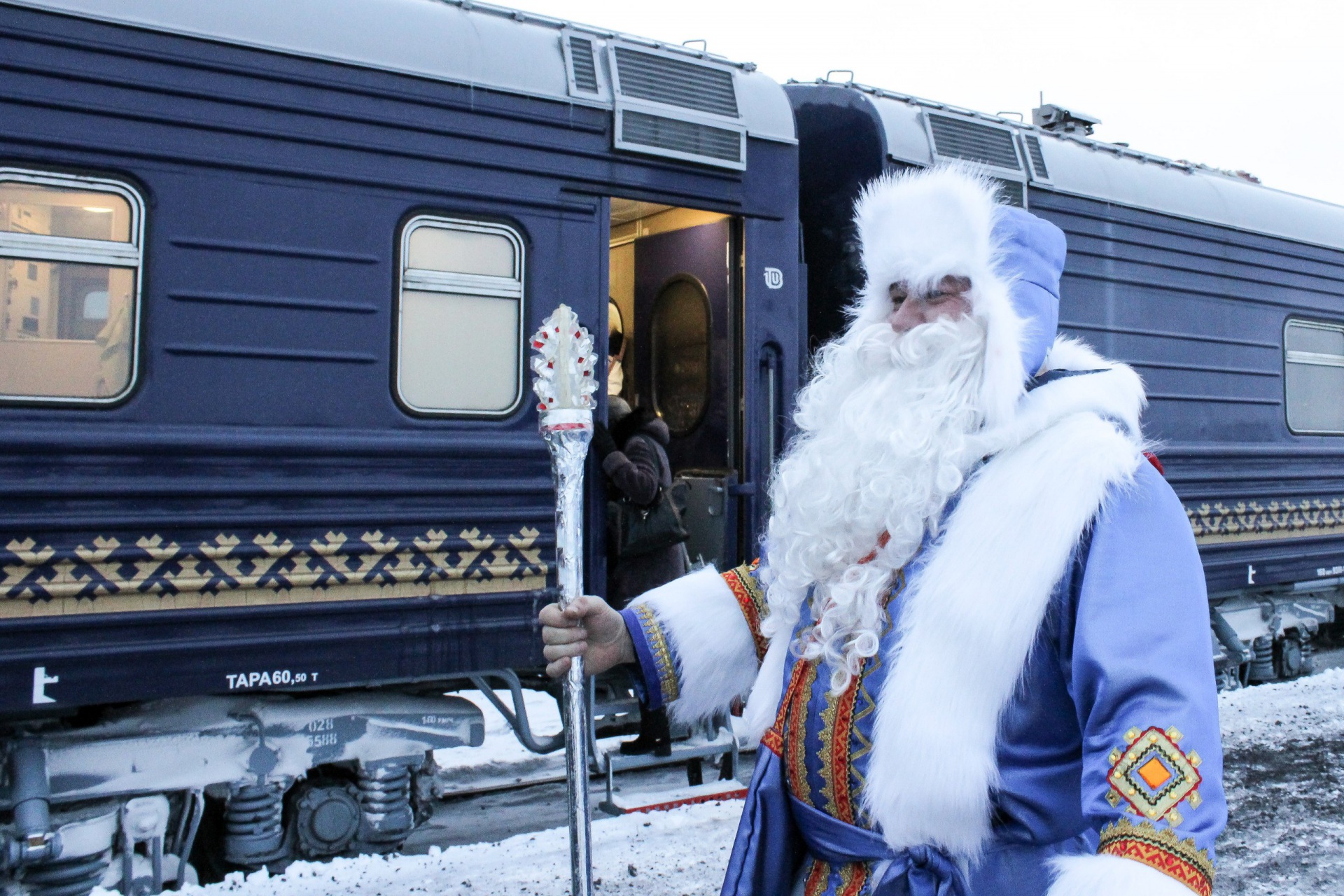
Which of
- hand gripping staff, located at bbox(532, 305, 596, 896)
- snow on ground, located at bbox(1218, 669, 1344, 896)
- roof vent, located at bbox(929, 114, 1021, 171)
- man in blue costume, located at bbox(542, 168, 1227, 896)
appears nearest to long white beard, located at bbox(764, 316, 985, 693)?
man in blue costume, located at bbox(542, 168, 1227, 896)

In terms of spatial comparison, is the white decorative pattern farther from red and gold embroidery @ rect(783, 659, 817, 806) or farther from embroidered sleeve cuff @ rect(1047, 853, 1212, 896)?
embroidered sleeve cuff @ rect(1047, 853, 1212, 896)

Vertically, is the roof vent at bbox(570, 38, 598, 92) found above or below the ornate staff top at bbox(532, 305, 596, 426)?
above

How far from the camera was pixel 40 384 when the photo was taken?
10.6 ft

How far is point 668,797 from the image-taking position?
449 centimetres

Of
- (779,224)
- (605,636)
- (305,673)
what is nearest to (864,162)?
(779,224)

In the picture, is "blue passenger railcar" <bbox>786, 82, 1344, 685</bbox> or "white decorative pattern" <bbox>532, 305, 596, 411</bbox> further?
"blue passenger railcar" <bbox>786, 82, 1344, 685</bbox>

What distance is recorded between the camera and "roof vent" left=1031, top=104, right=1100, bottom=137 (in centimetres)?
654

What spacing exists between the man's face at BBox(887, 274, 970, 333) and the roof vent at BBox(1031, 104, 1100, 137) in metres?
5.34

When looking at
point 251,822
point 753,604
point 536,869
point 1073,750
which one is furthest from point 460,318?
point 1073,750

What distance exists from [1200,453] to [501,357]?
166 inches

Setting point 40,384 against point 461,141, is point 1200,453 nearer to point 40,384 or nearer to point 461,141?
point 461,141

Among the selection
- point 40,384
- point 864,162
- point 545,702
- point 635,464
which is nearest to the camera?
point 40,384

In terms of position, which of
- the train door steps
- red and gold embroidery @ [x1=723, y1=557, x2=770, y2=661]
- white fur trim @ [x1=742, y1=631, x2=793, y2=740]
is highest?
red and gold embroidery @ [x1=723, y1=557, x2=770, y2=661]

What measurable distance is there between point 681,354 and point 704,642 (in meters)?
3.24
